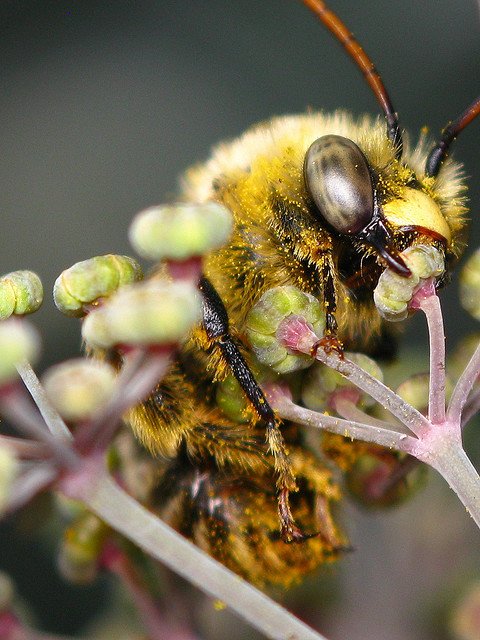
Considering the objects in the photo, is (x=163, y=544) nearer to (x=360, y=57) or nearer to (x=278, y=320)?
(x=278, y=320)

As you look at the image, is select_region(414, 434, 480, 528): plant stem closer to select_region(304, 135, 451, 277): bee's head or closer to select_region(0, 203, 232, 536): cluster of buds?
select_region(304, 135, 451, 277): bee's head

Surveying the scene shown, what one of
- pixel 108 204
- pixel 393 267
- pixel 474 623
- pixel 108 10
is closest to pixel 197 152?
pixel 108 204

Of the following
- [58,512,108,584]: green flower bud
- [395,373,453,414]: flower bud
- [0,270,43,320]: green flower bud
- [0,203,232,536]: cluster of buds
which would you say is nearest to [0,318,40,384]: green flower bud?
[0,203,232,536]: cluster of buds

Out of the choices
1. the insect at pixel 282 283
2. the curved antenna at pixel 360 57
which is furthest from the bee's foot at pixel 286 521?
the curved antenna at pixel 360 57

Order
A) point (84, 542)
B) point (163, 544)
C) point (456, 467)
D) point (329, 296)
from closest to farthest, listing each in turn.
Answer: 1. point (163, 544)
2. point (456, 467)
3. point (329, 296)
4. point (84, 542)

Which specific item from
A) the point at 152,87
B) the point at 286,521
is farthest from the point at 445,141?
the point at 152,87

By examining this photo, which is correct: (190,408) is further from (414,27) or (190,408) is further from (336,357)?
(414,27)
